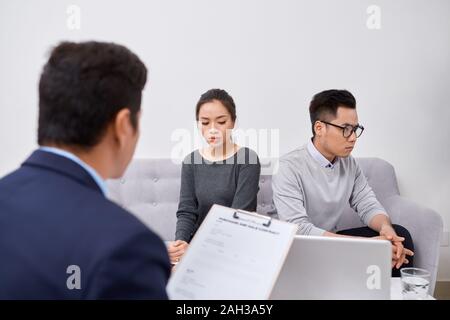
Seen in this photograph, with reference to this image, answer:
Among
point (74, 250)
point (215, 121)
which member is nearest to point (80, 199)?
point (74, 250)

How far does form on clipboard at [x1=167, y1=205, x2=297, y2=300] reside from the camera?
3.00ft

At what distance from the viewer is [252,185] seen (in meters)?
2.06

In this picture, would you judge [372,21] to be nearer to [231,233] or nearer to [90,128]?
[231,233]

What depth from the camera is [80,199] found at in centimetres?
67

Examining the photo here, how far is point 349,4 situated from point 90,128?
89.0 inches

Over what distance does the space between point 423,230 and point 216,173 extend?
1068 mm

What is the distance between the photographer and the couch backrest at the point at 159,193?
233cm

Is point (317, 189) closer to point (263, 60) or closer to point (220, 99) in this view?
point (220, 99)

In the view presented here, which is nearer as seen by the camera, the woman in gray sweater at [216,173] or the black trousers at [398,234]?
the black trousers at [398,234]

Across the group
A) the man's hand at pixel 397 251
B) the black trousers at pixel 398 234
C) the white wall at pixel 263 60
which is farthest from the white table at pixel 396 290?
the white wall at pixel 263 60

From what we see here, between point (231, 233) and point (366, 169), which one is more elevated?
point (231, 233)

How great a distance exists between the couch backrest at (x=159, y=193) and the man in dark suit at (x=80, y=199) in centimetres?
152

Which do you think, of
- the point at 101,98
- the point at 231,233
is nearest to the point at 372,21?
the point at 231,233

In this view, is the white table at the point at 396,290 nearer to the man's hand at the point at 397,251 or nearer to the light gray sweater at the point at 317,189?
the man's hand at the point at 397,251
